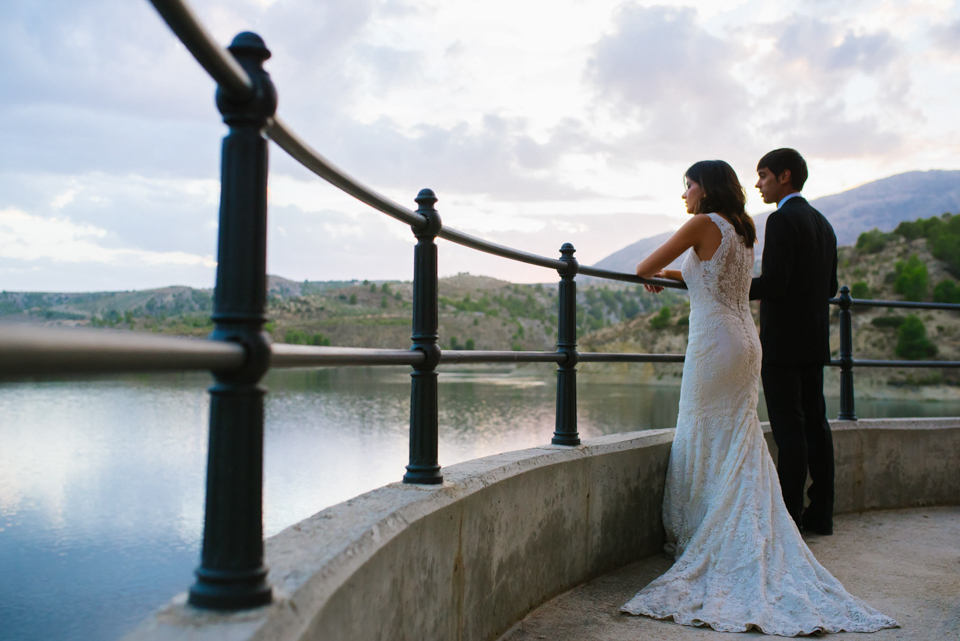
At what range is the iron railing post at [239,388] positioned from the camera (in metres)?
0.91

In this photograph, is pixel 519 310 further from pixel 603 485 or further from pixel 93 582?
pixel 603 485

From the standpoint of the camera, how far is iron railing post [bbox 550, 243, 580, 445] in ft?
8.97

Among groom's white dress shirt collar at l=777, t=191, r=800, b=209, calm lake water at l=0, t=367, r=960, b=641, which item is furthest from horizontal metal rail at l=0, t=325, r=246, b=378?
calm lake water at l=0, t=367, r=960, b=641

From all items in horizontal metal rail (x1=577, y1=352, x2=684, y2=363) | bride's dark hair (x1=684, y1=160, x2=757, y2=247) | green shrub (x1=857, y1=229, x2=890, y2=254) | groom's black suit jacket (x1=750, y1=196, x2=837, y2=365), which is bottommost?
horizontal metal rail (x1=577, y1=352, x2=684, y2=363)

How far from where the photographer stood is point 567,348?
9.12 ft

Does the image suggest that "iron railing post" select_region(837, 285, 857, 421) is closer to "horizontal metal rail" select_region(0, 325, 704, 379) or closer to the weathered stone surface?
the weathered stone surface

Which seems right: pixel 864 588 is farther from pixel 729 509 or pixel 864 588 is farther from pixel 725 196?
pixel 725 196

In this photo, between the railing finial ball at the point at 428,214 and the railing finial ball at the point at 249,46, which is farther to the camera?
the railing finial ball at the point at 428,214

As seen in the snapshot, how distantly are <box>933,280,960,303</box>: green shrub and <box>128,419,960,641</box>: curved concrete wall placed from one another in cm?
7994

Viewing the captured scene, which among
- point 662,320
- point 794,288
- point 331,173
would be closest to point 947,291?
point 662,320

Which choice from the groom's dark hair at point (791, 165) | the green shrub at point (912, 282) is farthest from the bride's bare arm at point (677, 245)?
the green shrub at point (912, 282)

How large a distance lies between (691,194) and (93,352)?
2780 mm

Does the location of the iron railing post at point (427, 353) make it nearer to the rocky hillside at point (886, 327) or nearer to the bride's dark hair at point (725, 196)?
the bride's dark hair at point (725, 196)

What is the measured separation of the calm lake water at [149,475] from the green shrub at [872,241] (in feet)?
142
